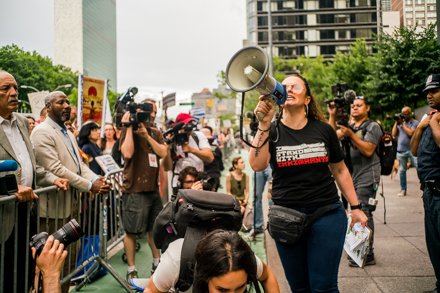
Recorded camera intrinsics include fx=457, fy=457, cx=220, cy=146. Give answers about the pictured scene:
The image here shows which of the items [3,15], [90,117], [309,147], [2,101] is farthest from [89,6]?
[309,147]

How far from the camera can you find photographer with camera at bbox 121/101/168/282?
195 inches

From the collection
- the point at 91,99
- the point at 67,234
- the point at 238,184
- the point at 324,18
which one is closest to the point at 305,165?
the point at 67,234

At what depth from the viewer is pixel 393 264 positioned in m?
5.11

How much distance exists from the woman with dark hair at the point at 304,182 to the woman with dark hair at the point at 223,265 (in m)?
0.89

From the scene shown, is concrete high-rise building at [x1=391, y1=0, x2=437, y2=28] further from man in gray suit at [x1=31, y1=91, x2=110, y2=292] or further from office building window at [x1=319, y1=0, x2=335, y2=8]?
office building window at [x1=319, y1=0, x2=335, y2=8]

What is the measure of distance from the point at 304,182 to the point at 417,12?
8.87 ft

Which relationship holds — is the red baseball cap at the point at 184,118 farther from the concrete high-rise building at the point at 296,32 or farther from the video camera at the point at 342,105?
the concrete high-rise building at the point at 296,32

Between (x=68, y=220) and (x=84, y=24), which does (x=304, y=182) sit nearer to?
(x=68, y=220)

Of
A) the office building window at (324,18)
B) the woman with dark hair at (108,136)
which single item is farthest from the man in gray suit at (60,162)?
the office building window at (324,18)

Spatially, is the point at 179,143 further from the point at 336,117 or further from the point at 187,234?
the point at 187,234

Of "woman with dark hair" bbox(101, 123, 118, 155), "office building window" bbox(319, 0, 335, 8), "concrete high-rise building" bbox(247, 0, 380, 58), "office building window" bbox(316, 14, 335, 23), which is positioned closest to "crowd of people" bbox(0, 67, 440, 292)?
"woman with dark hair" bbox(101, 123, 118, 155)

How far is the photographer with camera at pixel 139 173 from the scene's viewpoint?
4957 millimetres

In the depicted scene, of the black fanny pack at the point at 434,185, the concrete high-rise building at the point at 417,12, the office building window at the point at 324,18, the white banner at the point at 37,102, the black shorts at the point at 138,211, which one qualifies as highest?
the office building window at the point at 324,18

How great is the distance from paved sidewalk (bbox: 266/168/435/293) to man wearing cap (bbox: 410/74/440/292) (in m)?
0.68
